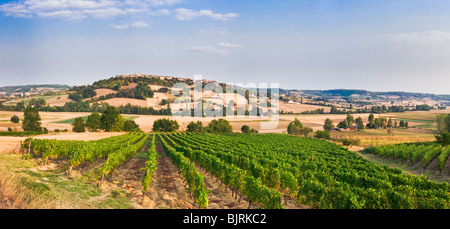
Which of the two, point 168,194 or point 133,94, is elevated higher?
point 133,94

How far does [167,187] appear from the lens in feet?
58.4

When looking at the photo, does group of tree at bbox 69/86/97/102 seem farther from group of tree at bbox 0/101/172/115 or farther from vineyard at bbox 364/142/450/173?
vineyard at bbox 364/142/450/173

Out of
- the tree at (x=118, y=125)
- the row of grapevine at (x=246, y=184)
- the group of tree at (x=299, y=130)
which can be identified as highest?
the row of grapevine at (x=246, y=184)

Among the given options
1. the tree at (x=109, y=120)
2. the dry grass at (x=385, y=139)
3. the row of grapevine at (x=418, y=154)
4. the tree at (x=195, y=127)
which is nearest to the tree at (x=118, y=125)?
the tree at (x=109, y=120)

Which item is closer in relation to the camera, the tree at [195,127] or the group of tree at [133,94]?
the tree at [195,127]

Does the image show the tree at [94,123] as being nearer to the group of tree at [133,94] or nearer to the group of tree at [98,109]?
the group of tree at [98,109]

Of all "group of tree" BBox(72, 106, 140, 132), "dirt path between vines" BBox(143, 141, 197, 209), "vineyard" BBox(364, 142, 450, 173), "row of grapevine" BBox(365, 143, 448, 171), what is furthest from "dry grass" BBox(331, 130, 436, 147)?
"group of tree" BBox(72, 106, 140, 132)

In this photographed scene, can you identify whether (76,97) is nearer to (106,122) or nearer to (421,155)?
(106,122)

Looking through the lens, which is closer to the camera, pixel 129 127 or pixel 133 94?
pixel 129 127

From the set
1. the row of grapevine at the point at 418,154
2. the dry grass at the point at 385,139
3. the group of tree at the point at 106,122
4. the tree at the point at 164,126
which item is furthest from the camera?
the tree at the point at 164,126

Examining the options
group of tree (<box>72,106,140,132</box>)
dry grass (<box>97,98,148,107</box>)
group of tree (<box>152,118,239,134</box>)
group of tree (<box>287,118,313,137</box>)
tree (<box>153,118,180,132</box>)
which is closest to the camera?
group of tree (<box>72,106,140,132</box>)

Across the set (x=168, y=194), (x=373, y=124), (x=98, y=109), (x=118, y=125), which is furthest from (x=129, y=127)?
(x=373, y=124)
